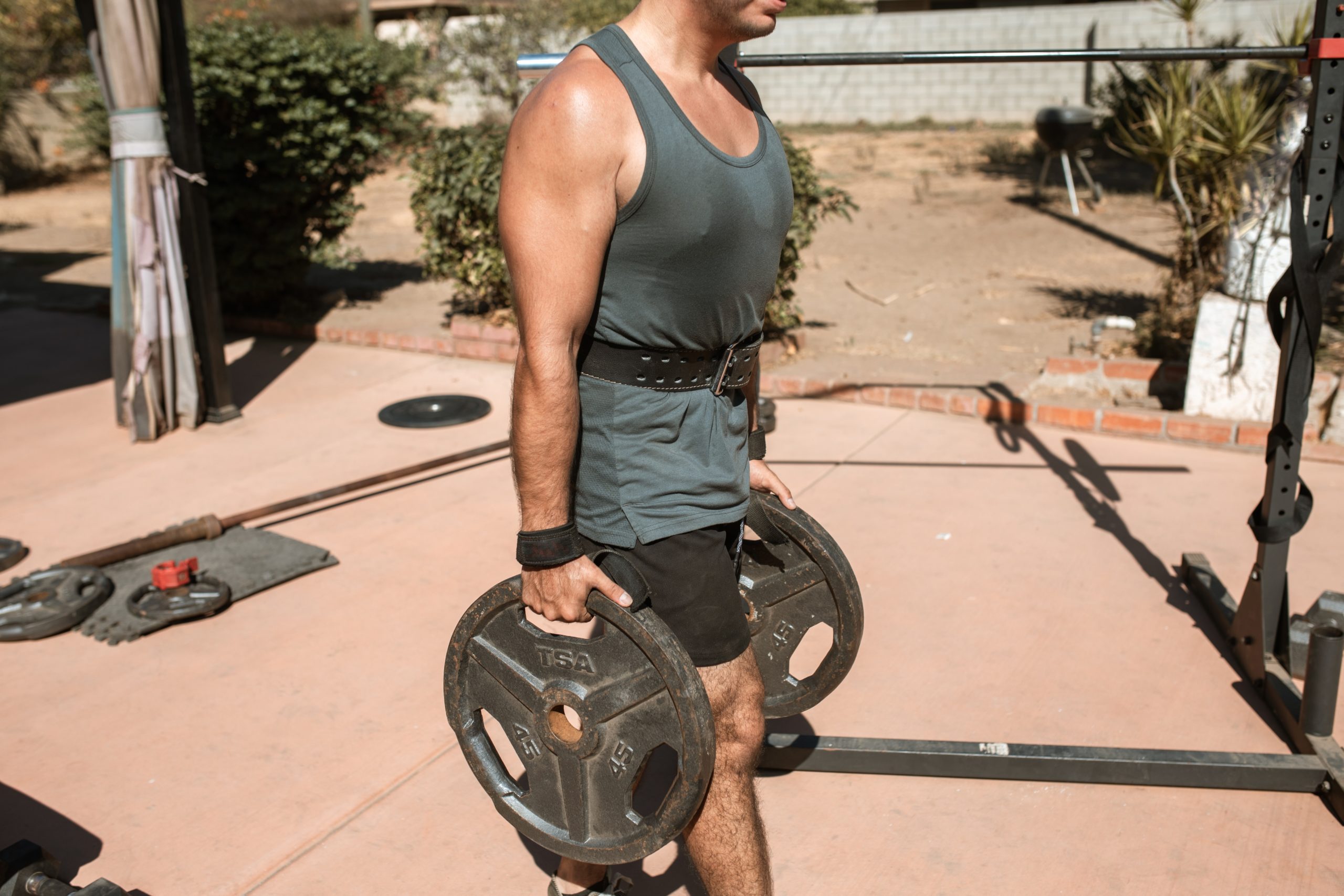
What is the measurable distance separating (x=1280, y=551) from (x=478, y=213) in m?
4.80

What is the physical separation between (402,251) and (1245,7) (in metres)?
13.0

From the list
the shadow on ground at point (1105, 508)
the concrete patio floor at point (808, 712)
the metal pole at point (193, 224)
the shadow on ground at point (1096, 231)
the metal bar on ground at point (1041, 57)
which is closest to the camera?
the concrete patio floor at point (808, 712)

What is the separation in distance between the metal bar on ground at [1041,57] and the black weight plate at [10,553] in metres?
2.68

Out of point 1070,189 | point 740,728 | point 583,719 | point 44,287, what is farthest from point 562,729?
point 1070,189

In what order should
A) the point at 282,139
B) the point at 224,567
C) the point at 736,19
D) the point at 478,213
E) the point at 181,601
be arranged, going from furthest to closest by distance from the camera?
the point at 282,139, the point at 478,213, the point at 224,567, the point at 181,601, the point at 736,19

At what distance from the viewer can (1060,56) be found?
2650 mm

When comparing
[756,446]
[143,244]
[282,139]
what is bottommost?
[756,446]

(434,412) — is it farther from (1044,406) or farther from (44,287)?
(44,287)

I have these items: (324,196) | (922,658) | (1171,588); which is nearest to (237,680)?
(922,658)

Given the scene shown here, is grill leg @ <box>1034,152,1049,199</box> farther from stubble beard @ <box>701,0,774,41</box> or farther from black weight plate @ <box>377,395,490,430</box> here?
stubble beard @ <box>701,0,774,41</box>

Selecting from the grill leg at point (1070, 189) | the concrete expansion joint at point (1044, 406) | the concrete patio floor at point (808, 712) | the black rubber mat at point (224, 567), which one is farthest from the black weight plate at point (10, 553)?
the grill leg at point (1070, 189)

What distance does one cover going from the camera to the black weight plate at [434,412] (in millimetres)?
5293

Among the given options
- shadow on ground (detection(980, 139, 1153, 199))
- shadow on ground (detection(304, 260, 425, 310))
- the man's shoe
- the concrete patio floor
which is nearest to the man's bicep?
the man's shoe

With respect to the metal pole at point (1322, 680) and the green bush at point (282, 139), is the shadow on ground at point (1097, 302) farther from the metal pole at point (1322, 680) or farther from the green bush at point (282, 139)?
the green bush at point (282, 139)
